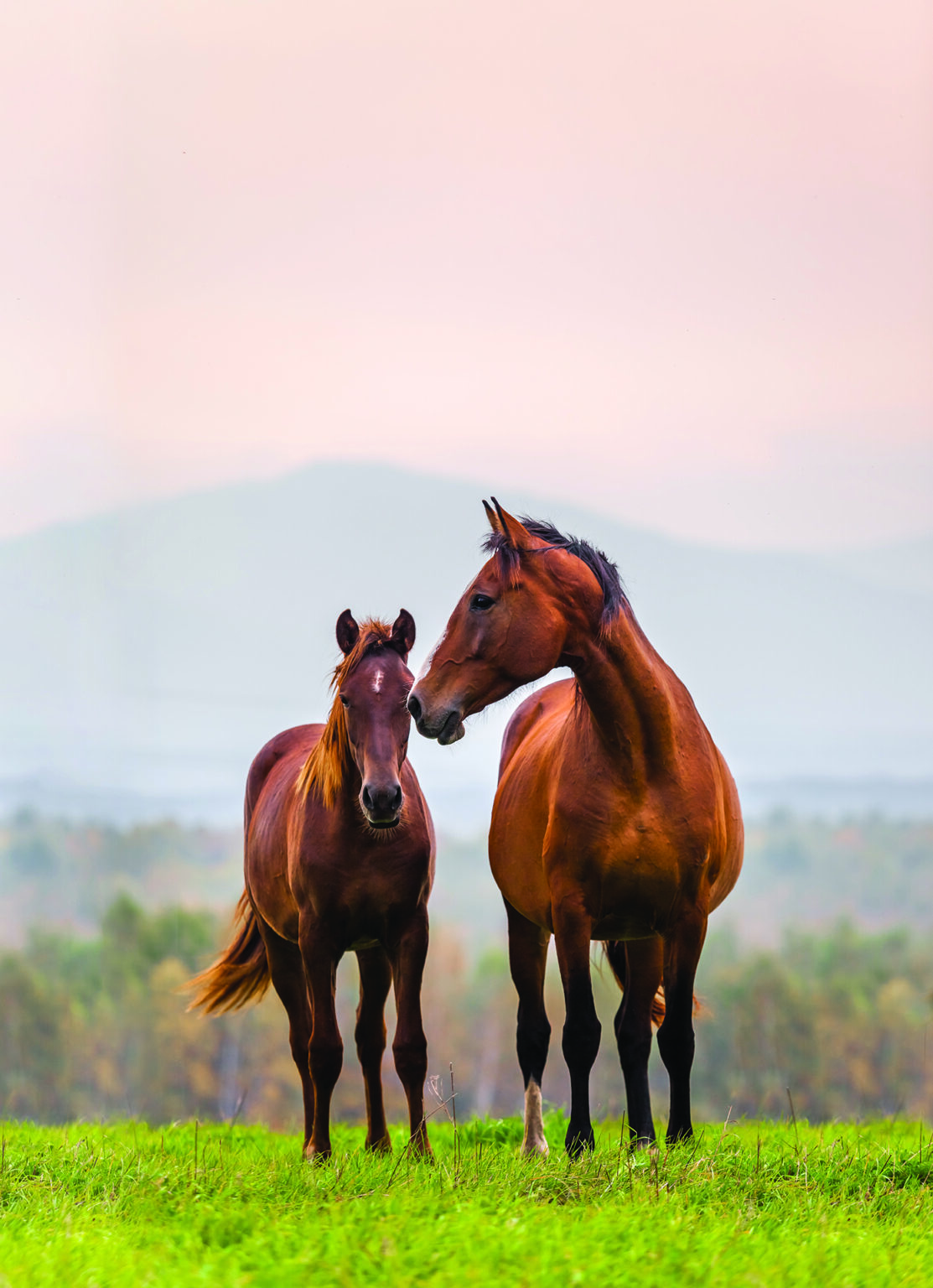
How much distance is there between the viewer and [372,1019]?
5.89 m

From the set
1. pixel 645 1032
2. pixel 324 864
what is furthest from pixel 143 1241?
pixel 645 1032

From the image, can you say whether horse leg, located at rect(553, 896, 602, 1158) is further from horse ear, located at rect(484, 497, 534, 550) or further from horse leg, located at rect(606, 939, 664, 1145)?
horse ear, located at rect(484, 497, 534, 550)

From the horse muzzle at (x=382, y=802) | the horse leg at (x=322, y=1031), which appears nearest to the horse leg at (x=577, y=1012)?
the horse muzzle at (x=382, y=802)

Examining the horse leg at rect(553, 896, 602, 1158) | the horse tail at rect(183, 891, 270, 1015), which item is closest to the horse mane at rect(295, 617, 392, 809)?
the horse leg at rect(553, 896, 602, 1158)

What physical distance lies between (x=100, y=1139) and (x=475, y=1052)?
14.0 m

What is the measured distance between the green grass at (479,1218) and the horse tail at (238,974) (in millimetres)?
1464

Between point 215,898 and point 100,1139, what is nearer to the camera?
point 100,1139

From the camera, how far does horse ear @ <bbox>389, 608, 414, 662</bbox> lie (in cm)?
534

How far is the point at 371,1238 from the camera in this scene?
10.7ft

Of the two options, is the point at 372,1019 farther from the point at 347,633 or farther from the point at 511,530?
the point at 511,530

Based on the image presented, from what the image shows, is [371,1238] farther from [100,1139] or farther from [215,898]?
[215,898]

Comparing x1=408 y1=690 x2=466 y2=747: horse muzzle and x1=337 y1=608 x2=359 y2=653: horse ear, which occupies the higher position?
x1=337 y1=608 x2=359 y2=653: horse ear

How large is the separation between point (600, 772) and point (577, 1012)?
97cm

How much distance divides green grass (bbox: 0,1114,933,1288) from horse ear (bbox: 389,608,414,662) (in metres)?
2.06
